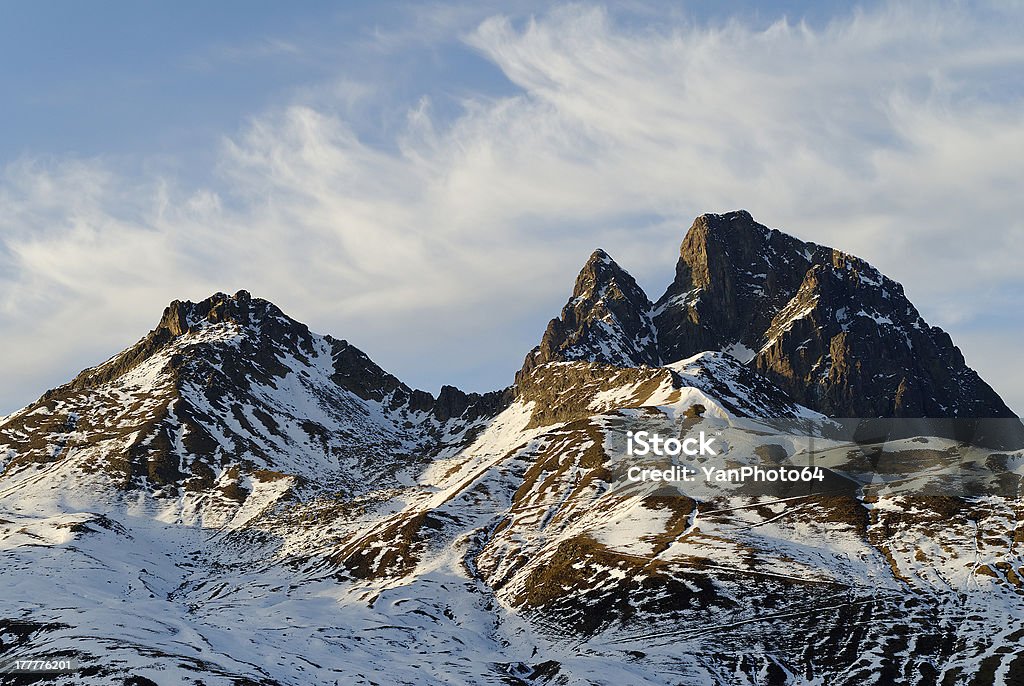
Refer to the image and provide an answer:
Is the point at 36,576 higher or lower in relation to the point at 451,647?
higher

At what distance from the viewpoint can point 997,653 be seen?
150 metres

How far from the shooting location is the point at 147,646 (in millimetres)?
144125

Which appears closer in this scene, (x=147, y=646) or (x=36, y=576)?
(x=147, y=646)

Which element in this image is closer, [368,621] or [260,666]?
[260,666]

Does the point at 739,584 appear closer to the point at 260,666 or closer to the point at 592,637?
the point at 592,637

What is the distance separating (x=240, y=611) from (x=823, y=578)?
105 metres

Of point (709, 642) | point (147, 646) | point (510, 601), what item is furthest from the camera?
point (510, 601)

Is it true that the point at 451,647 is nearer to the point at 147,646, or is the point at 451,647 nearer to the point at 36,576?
the point at 147,646

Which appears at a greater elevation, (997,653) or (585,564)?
(585,564)

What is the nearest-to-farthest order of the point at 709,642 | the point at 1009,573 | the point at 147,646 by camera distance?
the point at 147,646
the point at 709,642
the point at 1009,573

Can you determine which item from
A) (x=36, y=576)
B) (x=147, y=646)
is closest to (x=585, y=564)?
(x=147, y=646)

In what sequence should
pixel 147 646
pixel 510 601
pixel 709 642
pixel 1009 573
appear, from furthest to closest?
1. pixel 510 601
2. pixel 1009 573
3. pixel 709 642
4. pixel 147 646

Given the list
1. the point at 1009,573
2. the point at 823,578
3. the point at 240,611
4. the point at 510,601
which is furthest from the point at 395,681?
the point at 1009,573

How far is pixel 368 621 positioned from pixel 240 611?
2832 centimetres
